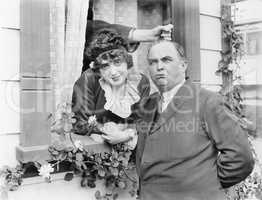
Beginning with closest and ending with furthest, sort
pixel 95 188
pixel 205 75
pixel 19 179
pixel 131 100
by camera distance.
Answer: pixel 19 179, pixel 95 188, pixel 131 100, pixel 205 75

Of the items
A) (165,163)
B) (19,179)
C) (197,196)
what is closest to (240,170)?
(197,196)

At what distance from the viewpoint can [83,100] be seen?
199 cm

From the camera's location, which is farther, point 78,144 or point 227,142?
point 78,144

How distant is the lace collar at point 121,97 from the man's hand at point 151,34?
32 cm

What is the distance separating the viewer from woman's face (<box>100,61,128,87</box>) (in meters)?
1.99

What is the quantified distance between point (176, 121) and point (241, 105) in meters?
1.37

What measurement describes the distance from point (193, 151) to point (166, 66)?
0.37m

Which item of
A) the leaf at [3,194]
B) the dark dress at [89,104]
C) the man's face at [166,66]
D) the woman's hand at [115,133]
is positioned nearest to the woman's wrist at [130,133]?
the woman's hand at [115,133]

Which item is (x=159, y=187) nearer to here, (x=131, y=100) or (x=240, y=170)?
(x=240, y=170)

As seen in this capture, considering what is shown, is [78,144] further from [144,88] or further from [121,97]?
[144,88]

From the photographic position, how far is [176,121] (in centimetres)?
138

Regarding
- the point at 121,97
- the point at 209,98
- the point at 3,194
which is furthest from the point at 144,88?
the point at 3,194

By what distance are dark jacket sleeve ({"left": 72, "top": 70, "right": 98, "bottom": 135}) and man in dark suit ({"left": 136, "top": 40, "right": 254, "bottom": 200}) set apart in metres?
0.63

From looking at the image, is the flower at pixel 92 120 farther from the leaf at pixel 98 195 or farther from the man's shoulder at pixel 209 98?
the man's shoulder at pixel 209 98
